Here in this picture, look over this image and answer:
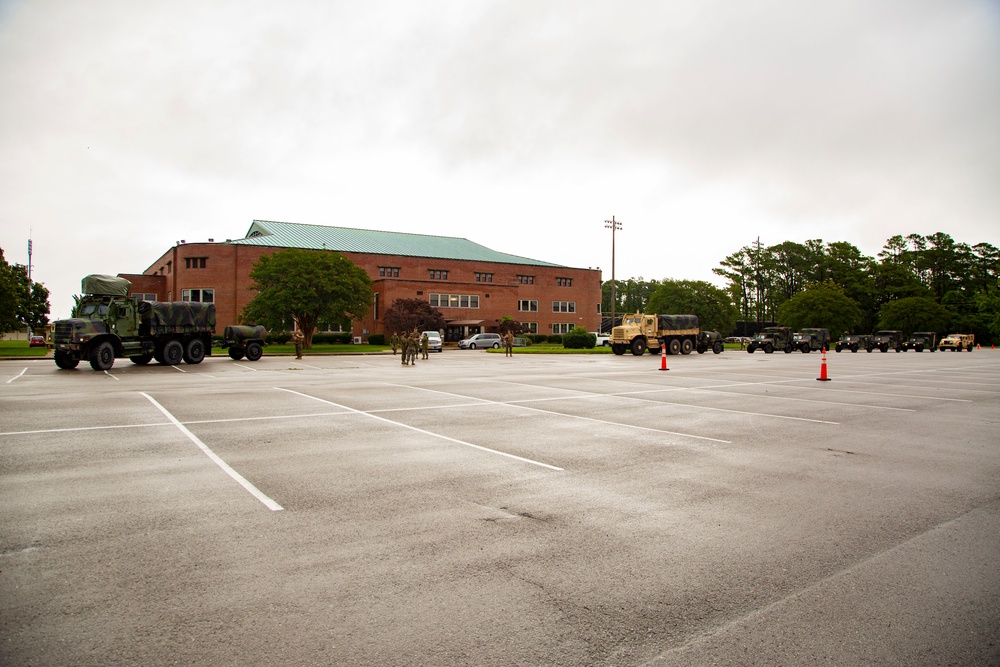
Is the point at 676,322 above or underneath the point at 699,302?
underneath

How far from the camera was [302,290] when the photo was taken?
1940 inches

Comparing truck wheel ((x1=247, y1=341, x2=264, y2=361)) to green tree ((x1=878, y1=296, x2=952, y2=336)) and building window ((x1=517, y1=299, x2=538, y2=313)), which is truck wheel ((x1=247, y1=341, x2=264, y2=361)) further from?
green tree ((x1=878, y1=296, x2=952, y2=336))

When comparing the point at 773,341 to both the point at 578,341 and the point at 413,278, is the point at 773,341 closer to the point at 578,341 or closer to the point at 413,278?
the point at 578,341

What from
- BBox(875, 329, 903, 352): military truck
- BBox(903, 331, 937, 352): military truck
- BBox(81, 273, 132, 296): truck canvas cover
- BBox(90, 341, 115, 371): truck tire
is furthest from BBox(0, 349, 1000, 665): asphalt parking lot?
BBox(903, 331, 937, 352): military truck

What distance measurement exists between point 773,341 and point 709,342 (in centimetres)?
890

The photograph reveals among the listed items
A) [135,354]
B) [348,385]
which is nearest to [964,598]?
[348,385]

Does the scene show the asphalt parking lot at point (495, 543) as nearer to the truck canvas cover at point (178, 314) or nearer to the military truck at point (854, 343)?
the truck canvas cover at point (178, 314)

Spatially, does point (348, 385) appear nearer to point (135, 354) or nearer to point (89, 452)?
point (89, 452)

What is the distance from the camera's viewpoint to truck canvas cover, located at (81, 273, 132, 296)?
2517cm

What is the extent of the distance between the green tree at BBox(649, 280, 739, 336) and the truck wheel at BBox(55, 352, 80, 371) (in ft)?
220

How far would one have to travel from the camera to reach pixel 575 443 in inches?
361

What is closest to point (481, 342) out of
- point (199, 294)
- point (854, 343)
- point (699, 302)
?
point (199, 294)

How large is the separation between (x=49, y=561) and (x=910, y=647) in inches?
211

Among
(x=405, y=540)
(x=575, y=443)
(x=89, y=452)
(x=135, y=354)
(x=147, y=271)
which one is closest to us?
(x=405, y=540)
